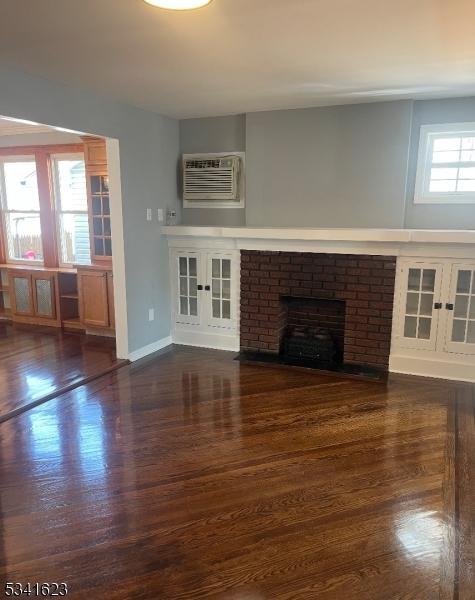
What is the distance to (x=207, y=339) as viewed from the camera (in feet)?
16.6

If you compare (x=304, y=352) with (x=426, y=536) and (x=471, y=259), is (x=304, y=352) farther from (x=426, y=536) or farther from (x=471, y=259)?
(x=426, y=536)

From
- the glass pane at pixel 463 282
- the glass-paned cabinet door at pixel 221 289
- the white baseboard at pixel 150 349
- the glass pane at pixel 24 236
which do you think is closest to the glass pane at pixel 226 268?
the glass-paned cabinet door at pixel 221 289

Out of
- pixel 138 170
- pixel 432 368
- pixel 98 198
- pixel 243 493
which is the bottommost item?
pixel 243 493

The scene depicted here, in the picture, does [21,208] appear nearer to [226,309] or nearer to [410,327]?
[226,309]

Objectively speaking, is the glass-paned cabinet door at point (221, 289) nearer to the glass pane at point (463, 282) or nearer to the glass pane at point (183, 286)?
the glass pane at point (183, 286)

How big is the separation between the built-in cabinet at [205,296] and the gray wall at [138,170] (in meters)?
0.14

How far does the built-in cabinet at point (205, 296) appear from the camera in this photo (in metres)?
4.86

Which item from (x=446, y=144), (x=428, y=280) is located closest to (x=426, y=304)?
(x=428, y=280)

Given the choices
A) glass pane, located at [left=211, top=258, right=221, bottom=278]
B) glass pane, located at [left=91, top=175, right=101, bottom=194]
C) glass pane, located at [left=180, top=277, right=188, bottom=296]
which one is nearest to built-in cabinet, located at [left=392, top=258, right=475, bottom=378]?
glass pane, located at [left=211, top=258, right=221, bottom=278]

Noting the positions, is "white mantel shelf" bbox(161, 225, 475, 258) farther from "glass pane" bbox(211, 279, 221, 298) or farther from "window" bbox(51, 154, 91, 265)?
"window" bbox(51, 154, 91, 265)

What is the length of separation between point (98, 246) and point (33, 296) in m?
1.25

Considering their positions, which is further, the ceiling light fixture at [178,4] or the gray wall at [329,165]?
the gray wall at [329,165]

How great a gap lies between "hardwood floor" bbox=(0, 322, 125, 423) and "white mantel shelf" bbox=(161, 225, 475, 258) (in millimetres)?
1537

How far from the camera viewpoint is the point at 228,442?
298 cm
